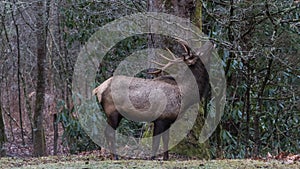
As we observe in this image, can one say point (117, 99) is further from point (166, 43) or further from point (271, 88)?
point (271, 88)

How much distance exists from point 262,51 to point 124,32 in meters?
3.84

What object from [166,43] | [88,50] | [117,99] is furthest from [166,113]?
[88,50]

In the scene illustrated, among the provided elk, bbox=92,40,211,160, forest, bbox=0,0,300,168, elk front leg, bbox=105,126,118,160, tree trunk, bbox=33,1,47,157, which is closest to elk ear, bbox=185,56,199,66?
forest, bbox=0,0,300,168

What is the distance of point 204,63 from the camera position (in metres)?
→ 6.14

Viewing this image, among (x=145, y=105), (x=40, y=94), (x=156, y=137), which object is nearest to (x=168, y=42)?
(x=145, y=105)

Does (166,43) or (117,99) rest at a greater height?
(166,43)

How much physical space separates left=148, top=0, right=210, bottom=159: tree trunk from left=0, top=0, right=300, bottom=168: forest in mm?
13

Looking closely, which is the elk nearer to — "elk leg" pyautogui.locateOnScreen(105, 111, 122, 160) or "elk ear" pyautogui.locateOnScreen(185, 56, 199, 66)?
"elk leg" pyautogui.locateOnScreen(105, 111, 122, 160)

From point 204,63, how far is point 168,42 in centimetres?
73

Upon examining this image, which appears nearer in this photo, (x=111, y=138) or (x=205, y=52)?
(x=111, y=138)

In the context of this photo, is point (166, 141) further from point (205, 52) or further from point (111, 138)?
point (205, 52)

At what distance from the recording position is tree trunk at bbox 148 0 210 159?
6.55 metres

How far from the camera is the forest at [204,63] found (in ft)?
21.8

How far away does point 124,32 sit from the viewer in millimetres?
9977
